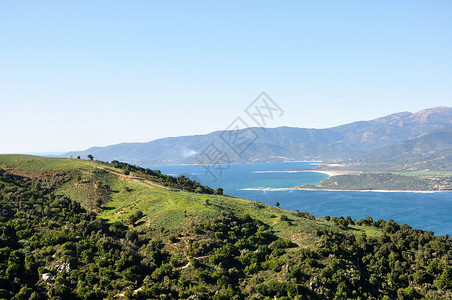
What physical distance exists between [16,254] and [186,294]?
26201 mm

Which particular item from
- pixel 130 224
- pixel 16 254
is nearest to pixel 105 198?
pixel 130 224

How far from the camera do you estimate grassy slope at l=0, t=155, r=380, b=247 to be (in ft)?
199

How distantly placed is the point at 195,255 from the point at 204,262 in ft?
7.38

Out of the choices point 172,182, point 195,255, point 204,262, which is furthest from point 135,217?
point 172,182

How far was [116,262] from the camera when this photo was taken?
44.6 metres

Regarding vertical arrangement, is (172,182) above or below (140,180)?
below

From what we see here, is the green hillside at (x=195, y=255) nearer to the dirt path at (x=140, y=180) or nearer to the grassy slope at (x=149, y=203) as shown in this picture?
the grassy slope at (x=149, y=203)

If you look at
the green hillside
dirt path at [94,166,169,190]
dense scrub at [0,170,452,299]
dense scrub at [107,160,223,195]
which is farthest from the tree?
dense scrub at [107,160,223,195]

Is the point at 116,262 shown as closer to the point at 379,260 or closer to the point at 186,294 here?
the point at 186,294

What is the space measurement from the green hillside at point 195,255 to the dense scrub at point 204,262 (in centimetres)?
17

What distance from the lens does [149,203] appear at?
235 feet

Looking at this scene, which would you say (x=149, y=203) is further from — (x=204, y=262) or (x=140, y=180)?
(x=204, y=262)

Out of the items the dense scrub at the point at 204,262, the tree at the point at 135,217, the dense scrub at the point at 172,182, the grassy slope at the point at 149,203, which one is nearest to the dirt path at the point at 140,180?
the grassy slope at the point at 149,203

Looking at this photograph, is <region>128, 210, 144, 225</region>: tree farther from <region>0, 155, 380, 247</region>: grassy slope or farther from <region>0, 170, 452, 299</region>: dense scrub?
<region>0, 170, 452, 299</region>: dense scrub
